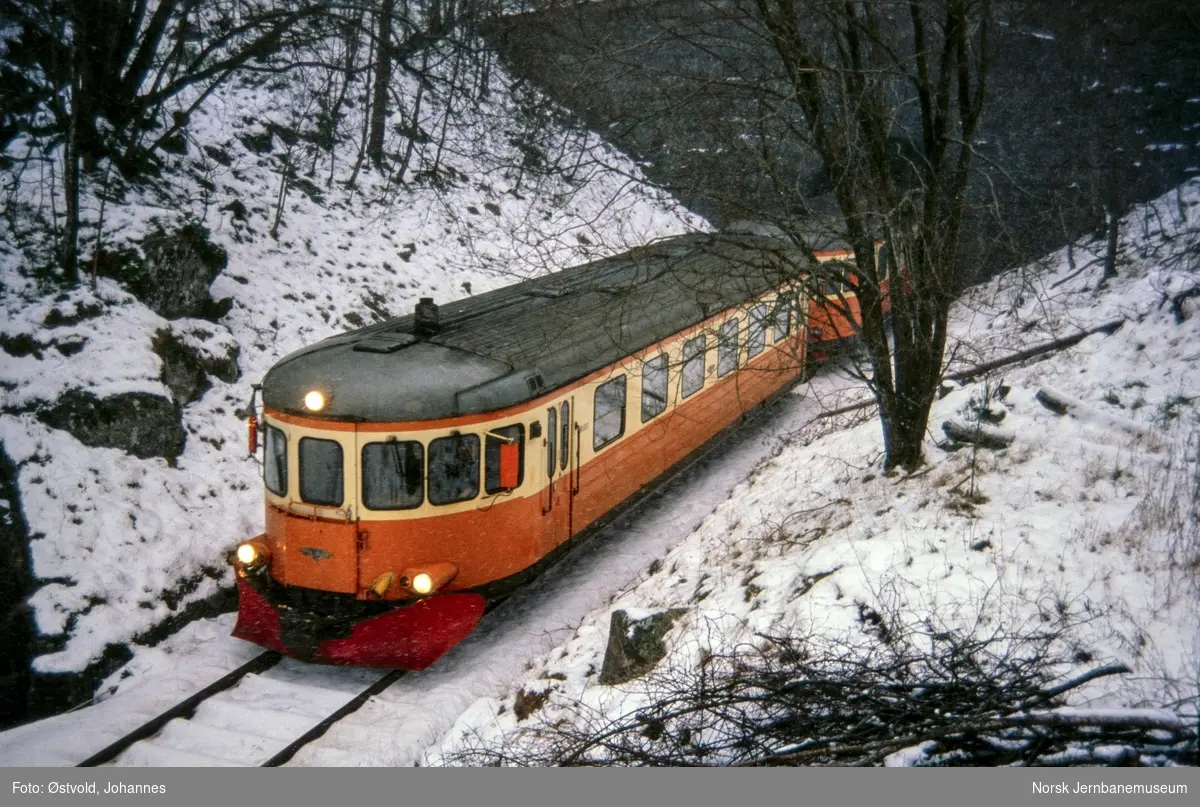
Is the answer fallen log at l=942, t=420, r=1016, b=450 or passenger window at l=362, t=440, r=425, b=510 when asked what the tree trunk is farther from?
fallen log at l=942, t=420, r=1016, b=450

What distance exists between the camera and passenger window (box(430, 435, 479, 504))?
752 centimetres

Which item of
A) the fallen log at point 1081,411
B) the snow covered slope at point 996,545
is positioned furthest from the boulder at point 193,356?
the fallen log at point 1081,411

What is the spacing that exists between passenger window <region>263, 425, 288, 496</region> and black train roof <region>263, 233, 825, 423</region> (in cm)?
25

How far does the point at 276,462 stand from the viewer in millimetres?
7730

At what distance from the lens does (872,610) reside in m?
5.91

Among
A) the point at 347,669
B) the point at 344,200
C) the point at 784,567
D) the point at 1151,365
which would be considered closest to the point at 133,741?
the point at 347,669

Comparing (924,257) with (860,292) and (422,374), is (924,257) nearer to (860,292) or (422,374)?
(860,292)

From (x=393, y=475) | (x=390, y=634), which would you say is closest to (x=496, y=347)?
(x=393, y=475)

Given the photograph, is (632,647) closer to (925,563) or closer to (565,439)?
(925,563)

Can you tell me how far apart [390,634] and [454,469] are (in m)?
1.35

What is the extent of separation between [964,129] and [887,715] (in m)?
4.77

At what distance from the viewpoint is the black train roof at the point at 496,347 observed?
24.0ft

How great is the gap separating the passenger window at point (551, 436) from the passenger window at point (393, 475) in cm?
129

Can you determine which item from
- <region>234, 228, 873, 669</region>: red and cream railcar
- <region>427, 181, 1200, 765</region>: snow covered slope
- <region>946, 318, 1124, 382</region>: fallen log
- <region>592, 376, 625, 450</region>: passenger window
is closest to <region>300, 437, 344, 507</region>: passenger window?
<region>234, 228, 873, 669</region>: red and cream railcar
